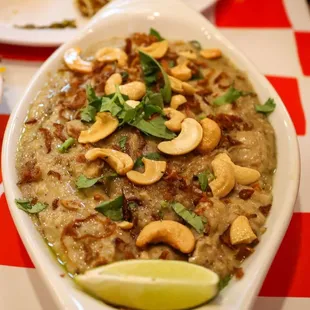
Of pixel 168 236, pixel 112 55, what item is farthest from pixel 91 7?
pixel 168 236

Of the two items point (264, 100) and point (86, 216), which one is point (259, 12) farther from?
point (86, 216)

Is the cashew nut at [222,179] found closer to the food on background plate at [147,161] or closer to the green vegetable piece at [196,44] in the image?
the food on background plate at [147,161]

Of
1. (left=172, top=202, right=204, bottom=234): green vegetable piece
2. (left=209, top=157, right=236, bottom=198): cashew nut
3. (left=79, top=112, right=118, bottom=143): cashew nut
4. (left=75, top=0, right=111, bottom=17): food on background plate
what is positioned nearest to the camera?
(left=172, top=202, right=204, bottom=234): green vegetable piece

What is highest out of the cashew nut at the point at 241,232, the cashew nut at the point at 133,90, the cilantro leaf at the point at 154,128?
the cashew nut at the point at 133,90

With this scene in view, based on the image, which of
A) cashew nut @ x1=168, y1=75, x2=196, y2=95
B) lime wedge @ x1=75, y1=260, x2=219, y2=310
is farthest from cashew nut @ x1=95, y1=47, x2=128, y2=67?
lime wedge @ x1=75, y1=260, x2=219, y2=310

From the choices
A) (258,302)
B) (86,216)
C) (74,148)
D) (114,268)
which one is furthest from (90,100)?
(258,302)

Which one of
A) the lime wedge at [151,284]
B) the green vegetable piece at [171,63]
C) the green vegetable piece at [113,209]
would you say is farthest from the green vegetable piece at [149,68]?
the lime wedge at [151,284]

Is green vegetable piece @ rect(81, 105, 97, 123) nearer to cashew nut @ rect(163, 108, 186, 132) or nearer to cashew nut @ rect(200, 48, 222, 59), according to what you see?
cashew nut @ rect(163, 108, 186, 132)
